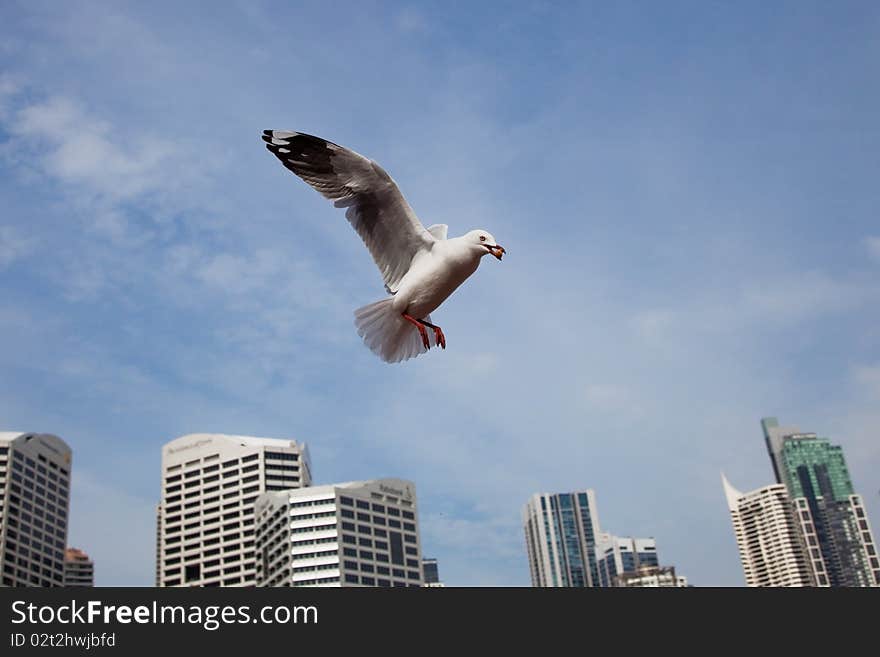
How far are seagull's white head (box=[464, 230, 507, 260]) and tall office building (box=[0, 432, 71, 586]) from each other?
492ft

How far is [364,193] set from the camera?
1283cm

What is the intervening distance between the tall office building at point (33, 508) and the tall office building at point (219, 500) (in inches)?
709

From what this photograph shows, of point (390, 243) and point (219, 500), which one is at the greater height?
point (219, 500)

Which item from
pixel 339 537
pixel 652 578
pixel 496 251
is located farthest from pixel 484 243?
pixel 652 578

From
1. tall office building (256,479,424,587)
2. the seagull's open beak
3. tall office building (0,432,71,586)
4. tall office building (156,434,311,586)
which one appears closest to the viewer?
the seagull's open beak

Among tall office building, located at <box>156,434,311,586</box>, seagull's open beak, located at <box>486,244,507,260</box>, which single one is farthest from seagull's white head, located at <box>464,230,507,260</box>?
tall office building, located at <box>156,434,311,586</box>

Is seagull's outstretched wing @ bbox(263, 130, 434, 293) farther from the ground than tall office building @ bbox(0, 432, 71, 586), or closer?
closer

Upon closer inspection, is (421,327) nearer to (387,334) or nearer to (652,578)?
(387,334)

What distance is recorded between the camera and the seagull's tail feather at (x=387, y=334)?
13219 millimetres

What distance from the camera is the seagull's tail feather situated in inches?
520

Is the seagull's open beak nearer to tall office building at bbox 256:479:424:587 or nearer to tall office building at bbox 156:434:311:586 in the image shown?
tall office building at bbox 256:479:424:587

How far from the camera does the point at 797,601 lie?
20422mm

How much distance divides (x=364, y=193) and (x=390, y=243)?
2.56 ft

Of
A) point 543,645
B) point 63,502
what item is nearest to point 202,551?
point 63,502
